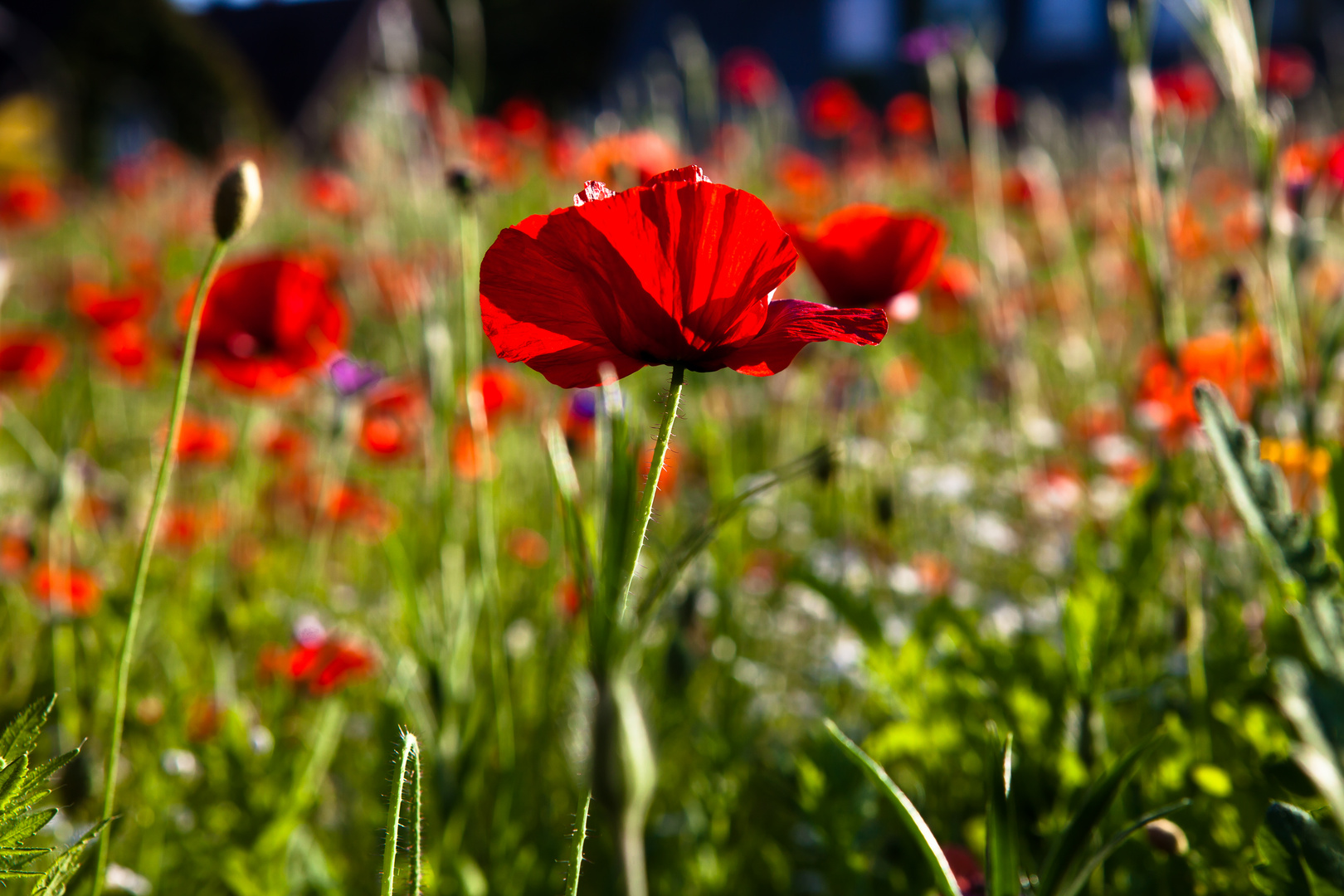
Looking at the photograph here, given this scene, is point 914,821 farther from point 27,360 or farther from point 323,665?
point 27,360

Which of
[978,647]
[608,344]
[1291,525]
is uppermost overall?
[608,344]

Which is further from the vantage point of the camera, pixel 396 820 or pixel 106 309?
pixel 106 309

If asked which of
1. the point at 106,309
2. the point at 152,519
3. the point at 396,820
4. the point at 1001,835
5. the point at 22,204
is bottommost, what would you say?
the point at 1001,835

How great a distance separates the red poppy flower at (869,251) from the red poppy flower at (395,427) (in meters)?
1.13

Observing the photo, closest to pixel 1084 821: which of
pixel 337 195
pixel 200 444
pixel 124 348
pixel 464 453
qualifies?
pixel 464 453

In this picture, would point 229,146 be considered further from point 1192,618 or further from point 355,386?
point 1192,618

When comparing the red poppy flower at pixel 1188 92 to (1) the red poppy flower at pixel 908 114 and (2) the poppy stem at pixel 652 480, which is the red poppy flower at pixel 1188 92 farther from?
(2) the poppy stem at pixel 652 480

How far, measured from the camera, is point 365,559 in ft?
8.03

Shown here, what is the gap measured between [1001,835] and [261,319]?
1.16 meters

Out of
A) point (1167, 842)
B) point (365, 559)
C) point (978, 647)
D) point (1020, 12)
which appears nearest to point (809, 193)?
point (365, 559)

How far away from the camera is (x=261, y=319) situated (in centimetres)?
142

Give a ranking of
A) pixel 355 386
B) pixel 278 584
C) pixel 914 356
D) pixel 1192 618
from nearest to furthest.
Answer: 1. pixel 1192 618
2. pixel 355 386
3. pixel 278 584
4. pixel 914 356

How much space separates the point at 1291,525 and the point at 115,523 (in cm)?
225

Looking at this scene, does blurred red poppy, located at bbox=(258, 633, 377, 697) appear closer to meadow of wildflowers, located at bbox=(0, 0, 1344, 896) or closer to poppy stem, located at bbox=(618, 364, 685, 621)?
meadow of wildflowers, located at bbox=(0, 0, 1344, 896)
